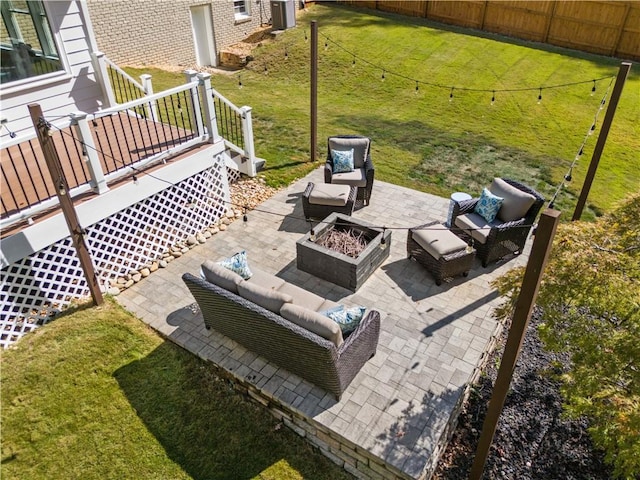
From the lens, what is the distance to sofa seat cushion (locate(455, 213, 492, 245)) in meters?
7.39

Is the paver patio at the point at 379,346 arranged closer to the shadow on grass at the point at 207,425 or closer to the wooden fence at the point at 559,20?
the shadow on grass at the point at 207,425

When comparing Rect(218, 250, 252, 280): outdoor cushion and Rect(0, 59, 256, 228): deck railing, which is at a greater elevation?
Rect(0, 59, 256, 228): deck railing

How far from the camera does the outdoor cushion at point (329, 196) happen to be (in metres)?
8.22

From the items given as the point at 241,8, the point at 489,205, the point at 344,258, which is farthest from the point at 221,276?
the point at 241,8

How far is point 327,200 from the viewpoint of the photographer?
8.24m

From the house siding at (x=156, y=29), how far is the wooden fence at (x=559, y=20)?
8.10 metres

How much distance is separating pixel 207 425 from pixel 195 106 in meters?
5.22

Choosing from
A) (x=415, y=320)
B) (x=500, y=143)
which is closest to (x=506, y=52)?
(x=500, y=143)

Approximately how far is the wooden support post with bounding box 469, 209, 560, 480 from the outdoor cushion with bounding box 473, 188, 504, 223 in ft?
13.2

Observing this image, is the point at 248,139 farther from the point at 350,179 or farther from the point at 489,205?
the point at 489,205

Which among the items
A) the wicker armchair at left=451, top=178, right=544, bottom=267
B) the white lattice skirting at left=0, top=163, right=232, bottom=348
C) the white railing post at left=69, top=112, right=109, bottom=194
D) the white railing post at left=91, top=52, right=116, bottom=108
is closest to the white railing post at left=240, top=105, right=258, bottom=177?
the white lattice skirting at left=0, top=163, right=232, bottom=348

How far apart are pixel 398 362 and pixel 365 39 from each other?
49.9ft

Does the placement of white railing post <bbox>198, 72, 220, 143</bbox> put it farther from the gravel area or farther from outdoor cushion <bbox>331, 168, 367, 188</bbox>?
the gravel area

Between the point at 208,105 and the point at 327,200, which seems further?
the point at 327,200
